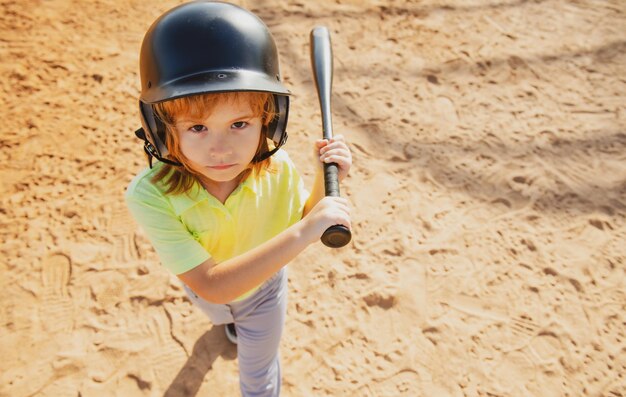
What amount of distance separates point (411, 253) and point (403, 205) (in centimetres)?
38

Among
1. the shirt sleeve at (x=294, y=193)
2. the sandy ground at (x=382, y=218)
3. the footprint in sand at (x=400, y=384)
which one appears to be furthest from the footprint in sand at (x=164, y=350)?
the shirt sleeve at (x=294, y=193)

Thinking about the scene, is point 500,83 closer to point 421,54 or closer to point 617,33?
point 421,54

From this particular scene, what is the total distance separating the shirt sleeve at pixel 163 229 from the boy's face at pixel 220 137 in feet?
0.54

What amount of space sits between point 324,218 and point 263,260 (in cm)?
22

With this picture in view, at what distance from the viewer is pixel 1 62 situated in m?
3.87

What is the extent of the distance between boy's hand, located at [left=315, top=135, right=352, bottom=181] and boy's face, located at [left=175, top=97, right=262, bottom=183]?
28cm

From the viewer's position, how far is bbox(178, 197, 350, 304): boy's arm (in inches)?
52.9

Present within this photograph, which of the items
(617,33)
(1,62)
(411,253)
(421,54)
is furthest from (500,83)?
(1,62)

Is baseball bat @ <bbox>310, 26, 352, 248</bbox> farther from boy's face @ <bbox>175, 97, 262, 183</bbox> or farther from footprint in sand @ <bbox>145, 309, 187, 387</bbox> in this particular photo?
footprint in sand @ <bbox>145, 309, 187, 387</bbox>

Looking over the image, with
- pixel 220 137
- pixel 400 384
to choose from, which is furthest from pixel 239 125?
pixel 400 384

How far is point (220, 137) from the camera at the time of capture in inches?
52.9

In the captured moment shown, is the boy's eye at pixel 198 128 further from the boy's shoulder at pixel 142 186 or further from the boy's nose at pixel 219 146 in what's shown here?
the boy's shoulder at pixel 142 186

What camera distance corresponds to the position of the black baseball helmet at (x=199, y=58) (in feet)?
4.38

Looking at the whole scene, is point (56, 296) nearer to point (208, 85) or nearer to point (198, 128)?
point (198, 128)
